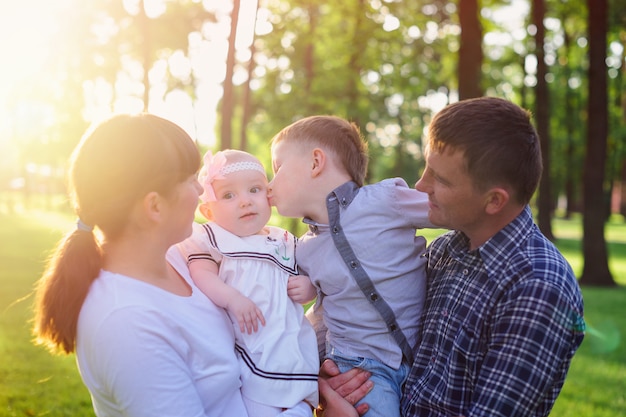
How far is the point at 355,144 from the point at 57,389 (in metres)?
4.71

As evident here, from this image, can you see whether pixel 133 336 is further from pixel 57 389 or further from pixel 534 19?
pixel 534 19

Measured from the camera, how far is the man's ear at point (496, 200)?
2576 millimetres

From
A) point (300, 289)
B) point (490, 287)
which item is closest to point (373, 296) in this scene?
point (300, 289)

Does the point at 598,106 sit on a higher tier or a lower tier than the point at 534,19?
lower

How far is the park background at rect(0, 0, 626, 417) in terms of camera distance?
7691mm

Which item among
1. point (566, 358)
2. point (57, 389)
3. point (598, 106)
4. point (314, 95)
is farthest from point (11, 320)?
point (598, 106)

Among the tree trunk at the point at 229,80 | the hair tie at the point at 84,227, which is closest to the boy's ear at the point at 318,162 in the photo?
the hair tie at the point at 84,227

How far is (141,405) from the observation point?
209 cm

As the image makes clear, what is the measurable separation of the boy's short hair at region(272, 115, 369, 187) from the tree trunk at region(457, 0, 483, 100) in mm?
7892

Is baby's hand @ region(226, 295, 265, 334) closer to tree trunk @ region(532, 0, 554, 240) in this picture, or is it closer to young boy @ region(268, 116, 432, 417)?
young boy @ region(268, 116, 432, 417)

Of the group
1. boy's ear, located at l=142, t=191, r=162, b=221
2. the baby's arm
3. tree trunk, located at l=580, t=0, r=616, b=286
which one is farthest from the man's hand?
tree trunk, located at l=580, t=0, r=616, b=286

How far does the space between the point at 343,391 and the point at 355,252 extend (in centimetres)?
58

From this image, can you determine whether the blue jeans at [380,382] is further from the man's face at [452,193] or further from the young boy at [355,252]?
the man's face at [452,193]

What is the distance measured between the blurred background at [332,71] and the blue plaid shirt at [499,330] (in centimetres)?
126
